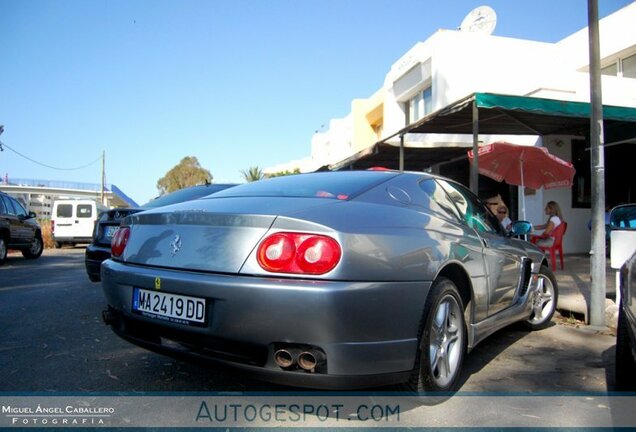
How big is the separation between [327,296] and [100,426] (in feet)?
4.51

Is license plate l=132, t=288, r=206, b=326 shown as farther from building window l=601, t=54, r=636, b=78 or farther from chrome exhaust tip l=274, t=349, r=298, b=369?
building window l=601, t=54, r=636, b=78

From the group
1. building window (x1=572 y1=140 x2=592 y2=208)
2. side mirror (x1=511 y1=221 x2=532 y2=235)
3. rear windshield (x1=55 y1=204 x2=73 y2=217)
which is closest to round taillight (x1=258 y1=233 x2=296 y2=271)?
side mirror (x1=511 y1=221 x2=532 y2=235)

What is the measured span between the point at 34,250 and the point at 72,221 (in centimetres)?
534

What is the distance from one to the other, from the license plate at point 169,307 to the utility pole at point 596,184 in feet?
14.0

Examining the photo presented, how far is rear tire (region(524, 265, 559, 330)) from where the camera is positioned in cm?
462

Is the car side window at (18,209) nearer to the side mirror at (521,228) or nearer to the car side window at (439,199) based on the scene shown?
the car side window at (439,199)

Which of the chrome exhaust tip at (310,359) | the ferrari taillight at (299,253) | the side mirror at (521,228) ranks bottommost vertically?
the chrome exhaust tip at (310,359)

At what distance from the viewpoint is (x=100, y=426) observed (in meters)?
2.37

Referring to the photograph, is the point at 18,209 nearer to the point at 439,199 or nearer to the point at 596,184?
the point at 439,199

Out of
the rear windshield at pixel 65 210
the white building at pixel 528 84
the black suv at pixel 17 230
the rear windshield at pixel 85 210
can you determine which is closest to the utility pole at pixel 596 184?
the white building at pixel 528 84

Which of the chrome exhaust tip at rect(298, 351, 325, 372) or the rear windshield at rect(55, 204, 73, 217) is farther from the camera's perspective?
the rear windshield at rect(55, 204, 73, 217)

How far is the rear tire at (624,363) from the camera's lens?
291 cm

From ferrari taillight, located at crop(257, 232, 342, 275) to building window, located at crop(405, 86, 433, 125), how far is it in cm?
1378

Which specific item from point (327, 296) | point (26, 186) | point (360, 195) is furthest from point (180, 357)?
point (26, 186)
